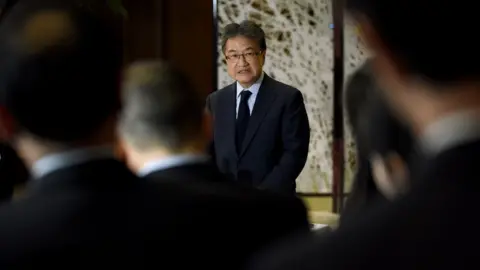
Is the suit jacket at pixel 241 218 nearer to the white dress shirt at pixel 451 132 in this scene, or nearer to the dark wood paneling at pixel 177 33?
the white dress shirt at pixel 451 132

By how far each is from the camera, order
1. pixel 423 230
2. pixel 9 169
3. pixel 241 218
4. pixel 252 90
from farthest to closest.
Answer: pixel 252 90, pixel 9 169, pixel 241 218, pixel 423 230

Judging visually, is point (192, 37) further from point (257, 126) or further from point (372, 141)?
point (372, 141)

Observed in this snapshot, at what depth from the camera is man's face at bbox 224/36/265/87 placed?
9.47 ft

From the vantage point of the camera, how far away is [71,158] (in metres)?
0.94

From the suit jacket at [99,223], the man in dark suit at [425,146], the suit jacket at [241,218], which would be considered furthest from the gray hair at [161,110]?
the man in dark suit at [425,146]

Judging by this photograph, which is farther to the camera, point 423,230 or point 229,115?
point 229,115

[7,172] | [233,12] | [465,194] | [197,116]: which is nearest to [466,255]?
[465,194]

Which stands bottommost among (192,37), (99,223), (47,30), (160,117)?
(99,223)

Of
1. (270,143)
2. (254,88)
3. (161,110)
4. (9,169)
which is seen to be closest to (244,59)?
(254,88)

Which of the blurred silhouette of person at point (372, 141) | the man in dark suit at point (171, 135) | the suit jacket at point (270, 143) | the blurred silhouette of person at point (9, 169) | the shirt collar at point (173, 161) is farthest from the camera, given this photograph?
the suit jacket at point (270, 143)

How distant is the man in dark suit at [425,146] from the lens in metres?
0.60

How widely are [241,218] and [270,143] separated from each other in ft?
5.56

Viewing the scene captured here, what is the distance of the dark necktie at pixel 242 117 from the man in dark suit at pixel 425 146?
2100mm

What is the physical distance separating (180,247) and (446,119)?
45 cm
